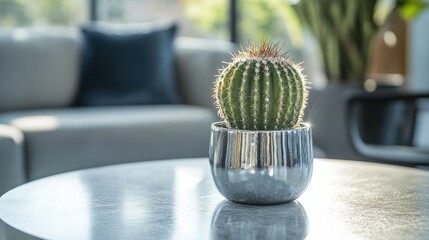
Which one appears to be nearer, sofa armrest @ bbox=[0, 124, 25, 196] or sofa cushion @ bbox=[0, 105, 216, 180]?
sofa armrest @ bbox=[0, 124, 25, 196]

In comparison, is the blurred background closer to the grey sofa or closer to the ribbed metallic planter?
the grey sofa

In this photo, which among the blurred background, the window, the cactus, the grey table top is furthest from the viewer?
the window

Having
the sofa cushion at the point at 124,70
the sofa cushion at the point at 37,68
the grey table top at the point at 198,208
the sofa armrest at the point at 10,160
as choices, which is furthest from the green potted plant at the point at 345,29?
the grey table top at the point at 198,208

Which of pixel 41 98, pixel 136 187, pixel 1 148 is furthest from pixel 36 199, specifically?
pixel 41 98

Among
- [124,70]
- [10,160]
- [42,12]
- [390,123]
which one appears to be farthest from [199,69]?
[42,12]

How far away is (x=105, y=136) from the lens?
94.7 inches

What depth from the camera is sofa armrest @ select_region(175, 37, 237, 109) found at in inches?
119

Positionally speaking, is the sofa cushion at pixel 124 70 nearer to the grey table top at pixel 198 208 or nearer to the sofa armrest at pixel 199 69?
the sofa armrest at pixel 199 69

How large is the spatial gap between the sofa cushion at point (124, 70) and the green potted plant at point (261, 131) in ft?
6.16

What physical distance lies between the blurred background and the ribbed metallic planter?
93 cm

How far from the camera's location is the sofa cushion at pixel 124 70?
2.94m

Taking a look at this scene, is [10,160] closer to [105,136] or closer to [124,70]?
[105,136]

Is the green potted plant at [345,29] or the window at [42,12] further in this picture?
the window at [42,12]

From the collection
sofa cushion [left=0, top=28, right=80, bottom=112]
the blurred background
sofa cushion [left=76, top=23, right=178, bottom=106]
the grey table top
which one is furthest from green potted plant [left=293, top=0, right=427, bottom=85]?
the grey table top
